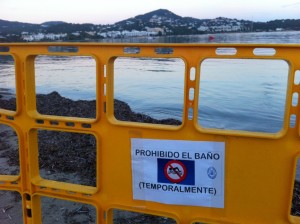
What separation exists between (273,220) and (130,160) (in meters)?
1.27

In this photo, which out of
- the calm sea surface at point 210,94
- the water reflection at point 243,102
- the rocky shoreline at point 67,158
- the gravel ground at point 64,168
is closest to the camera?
the gravel ground at point 64,168

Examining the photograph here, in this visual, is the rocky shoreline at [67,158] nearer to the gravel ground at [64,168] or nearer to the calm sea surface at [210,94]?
the gravel ground at [64,168]

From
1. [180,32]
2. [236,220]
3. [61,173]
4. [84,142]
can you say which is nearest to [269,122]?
[84,142]

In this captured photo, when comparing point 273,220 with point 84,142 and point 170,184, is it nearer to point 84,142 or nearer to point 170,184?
point 170,184

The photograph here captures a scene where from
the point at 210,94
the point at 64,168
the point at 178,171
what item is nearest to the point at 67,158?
the point at 64,168

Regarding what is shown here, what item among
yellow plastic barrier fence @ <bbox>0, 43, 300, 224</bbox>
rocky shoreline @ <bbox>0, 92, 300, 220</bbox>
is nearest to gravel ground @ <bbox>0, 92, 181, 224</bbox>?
rocky shoreline @ <bbox>0, 92, 300, 220</bbox>

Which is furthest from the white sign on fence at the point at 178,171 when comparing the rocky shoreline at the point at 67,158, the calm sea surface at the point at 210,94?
the calm sea surface at the point at 210,94

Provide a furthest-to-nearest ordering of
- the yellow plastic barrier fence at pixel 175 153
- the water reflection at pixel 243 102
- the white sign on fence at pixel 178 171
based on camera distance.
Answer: the water reflection at pixel 243 102
the white sign on fence at pixel 178 171
the yellow plastic barrier fence at pixel 175 153

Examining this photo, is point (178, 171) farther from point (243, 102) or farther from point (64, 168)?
point (243, 102)

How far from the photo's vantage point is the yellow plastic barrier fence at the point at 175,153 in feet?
8.53

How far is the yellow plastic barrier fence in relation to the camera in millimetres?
2600

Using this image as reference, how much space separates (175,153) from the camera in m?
2.86

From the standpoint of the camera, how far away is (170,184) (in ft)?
9.82

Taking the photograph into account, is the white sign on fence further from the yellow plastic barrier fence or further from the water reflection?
the water reflection
